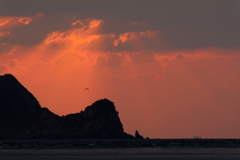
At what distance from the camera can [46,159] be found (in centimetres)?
15000

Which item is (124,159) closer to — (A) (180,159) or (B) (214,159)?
(A) (180,159)

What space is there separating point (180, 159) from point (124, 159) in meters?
15.6

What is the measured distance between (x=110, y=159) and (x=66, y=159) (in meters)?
12.0

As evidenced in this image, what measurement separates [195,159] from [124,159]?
19.5m

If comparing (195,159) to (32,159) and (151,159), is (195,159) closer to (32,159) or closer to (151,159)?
(151,159)

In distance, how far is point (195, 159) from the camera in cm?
15262

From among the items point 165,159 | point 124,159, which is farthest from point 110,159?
point 165,159

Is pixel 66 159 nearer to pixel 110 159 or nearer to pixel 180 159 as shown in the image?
pixel 110 159

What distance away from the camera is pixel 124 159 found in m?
151

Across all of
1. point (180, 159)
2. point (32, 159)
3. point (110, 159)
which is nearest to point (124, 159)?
point (110, 159)

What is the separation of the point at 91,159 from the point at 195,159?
28.5m

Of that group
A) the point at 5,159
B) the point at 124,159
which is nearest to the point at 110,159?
the point at 124,159

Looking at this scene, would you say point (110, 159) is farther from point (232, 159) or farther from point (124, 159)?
point (232, 159)

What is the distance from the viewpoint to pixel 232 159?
15262 cm
